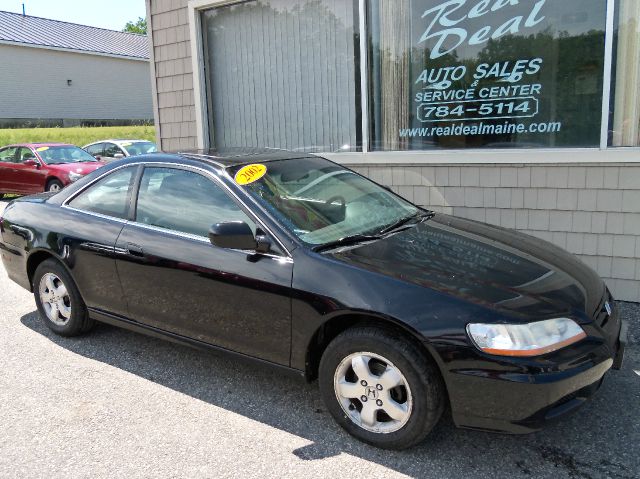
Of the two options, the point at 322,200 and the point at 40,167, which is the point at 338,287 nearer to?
the point at 322,200

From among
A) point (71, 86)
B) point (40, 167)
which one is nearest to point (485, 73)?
point (40, 167)

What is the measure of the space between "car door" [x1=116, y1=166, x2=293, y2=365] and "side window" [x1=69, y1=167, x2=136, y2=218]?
0.15m

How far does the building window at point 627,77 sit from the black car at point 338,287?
194cm

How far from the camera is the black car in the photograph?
Result: 2.52 metres

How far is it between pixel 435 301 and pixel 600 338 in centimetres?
84

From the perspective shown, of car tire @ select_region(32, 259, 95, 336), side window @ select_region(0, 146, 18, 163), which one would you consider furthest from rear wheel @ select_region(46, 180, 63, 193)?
car tire @ select_region(32, 259, 95, 336)

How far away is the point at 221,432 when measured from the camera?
3008 mm

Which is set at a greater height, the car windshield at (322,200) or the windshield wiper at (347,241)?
the car windshield at (322,200)

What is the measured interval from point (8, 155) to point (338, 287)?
1252 centimetres

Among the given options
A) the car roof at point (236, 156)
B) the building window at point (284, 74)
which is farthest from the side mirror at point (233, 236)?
the building window at point (284, 74)

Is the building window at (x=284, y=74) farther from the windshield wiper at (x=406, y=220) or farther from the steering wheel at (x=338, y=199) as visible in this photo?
the steering wheel at (x=338, y=199)

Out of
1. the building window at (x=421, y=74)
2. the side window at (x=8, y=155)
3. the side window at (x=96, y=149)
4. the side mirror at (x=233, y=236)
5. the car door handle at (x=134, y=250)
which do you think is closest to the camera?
the side mirror at (x=233, y=236)

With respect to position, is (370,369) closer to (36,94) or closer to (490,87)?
(490,87)

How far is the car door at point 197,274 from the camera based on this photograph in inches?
119
